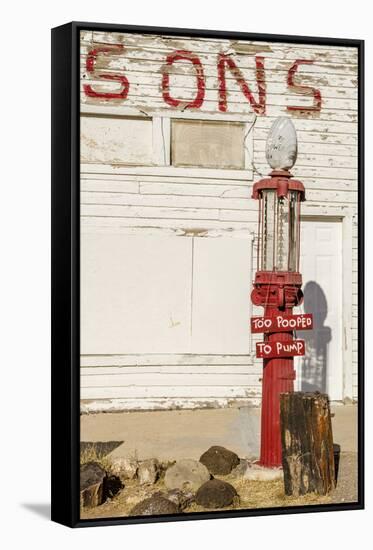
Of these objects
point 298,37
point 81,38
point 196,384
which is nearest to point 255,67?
point 298,37

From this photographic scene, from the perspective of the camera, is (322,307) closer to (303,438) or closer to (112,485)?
(303,438)

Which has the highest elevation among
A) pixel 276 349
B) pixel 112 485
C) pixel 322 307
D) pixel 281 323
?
pixel 322 307

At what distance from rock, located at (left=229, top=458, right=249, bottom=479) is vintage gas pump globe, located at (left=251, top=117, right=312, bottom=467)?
128mm

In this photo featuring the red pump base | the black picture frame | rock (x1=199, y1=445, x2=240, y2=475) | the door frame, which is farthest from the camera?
the door frame

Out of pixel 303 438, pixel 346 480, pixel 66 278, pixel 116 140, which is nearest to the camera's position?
pixel 66 278

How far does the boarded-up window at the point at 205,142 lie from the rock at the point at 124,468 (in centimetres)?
202

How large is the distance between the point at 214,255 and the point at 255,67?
132 centimetres

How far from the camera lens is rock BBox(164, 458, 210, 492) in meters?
10.2

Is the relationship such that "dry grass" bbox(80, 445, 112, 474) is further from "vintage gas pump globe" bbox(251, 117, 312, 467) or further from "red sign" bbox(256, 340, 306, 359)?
"red sign" bbox(256, 340, 306, 359)

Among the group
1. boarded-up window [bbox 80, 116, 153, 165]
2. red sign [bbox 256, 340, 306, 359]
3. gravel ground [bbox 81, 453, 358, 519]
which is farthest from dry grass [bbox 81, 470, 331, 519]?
boarded-up window [bbox 80, 116, 153, 165]

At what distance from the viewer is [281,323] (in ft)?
34.8

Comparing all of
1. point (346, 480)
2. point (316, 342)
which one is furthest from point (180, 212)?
point (346, 480)

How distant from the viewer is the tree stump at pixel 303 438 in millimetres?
10430

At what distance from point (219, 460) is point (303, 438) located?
58 centimetres
